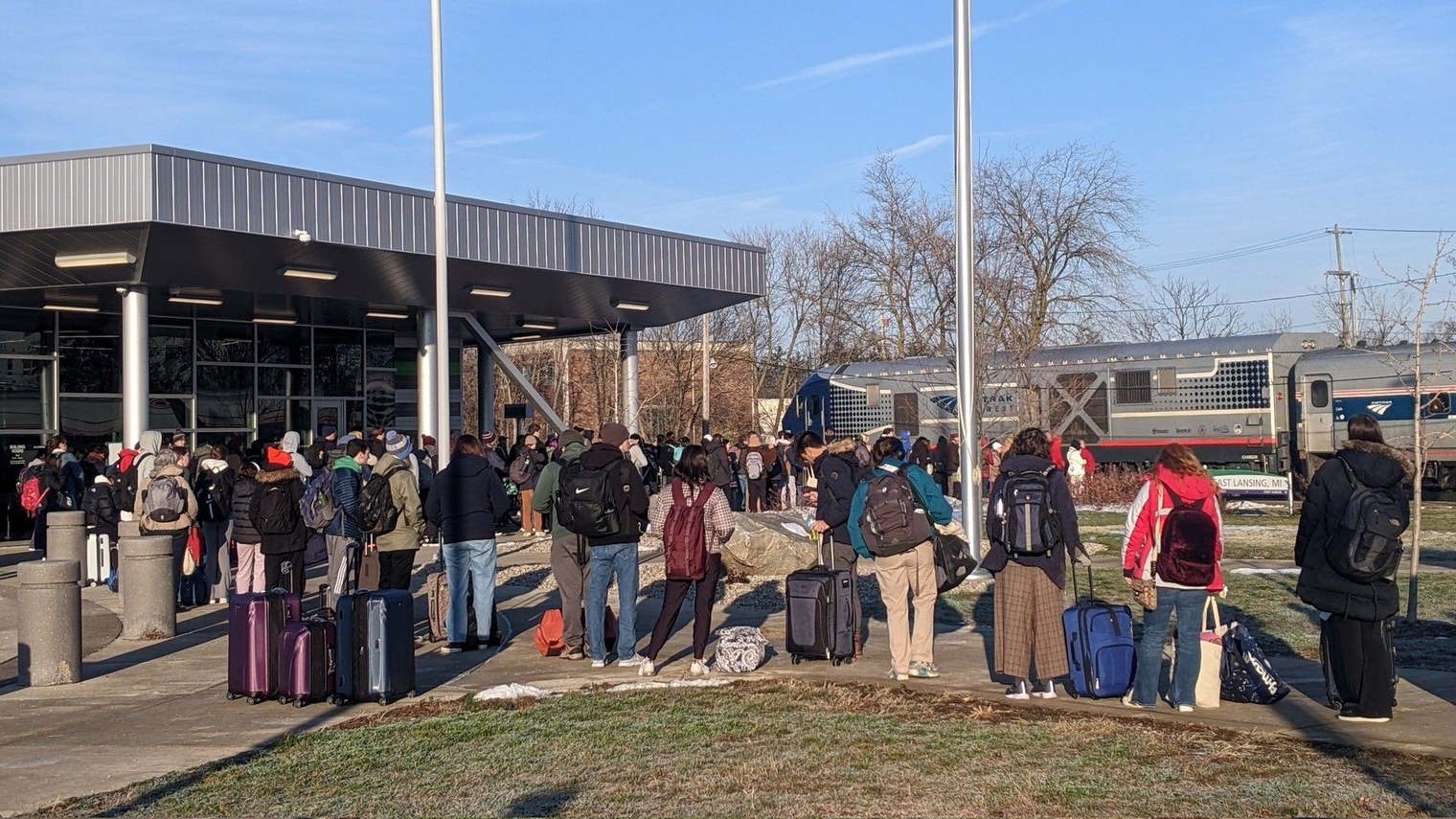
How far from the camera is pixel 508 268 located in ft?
75.0

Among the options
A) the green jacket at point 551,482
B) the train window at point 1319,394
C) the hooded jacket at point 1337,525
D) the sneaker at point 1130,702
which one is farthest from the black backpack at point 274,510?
the train window at point 1319,394

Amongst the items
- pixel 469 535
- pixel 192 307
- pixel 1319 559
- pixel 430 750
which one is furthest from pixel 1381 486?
pixel 192 307

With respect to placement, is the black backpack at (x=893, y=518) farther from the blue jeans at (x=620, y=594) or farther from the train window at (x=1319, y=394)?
the train window at (x=1319, y=394)

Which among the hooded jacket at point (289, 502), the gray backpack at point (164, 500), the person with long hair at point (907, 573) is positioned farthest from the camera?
the gray backpack at point (164, 500)

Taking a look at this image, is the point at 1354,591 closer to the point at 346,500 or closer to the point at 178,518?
the point at 346,500

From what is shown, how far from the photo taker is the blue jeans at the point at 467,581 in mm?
11875

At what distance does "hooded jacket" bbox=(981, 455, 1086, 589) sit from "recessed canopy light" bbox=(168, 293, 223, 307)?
18.1m

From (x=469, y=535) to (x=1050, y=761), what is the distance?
5.92 meters

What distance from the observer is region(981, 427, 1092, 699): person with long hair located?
29.9 feet

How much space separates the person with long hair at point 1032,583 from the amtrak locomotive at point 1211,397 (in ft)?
61.1

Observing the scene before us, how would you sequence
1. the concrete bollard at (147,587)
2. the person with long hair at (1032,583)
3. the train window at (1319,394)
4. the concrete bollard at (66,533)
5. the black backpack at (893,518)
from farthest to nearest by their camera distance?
1. the train window at (1319,394)
2. the concrete bollard at (66,533)
3. the concrete bollard at (147,587)
4. the black backpack at (893,518)
5. the person with long hair at (1032,583)

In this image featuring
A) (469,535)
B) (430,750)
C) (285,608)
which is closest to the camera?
(430,750)

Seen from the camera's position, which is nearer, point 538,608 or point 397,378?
point 538,608

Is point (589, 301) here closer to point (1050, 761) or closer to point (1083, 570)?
point (1083, 570)
